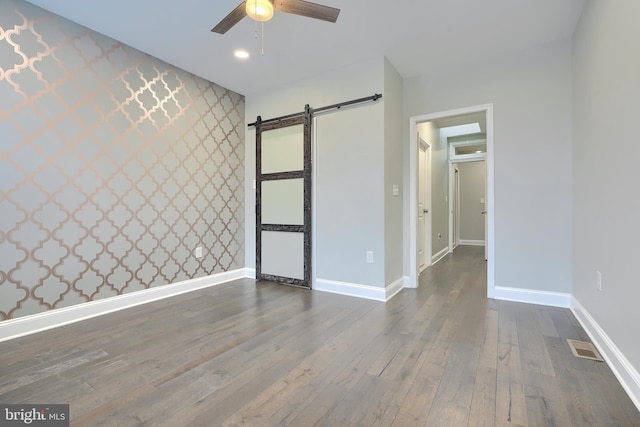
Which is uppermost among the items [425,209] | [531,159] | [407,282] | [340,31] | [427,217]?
[340,31]

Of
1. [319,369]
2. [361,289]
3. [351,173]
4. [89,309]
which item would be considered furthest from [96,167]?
[361,289]

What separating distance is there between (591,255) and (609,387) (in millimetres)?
1035

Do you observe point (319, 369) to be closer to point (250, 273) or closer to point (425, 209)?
point (250, 273)

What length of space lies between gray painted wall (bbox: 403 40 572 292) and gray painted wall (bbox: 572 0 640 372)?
0.66 feet

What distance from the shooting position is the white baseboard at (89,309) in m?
2.25

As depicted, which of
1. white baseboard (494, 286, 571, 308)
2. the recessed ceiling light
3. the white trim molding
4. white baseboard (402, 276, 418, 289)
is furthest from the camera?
white baseboard (402, 276, 418, 289)

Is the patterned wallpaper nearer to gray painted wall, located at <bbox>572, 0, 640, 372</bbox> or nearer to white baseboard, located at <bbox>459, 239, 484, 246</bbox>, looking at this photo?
gray painted wall, located at <bbox>572, 0, 640, 372</bbox>

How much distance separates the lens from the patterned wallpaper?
2.29 metres

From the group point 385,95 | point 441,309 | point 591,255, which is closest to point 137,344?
point 441,309

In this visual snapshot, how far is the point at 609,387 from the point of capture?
1.56 meters

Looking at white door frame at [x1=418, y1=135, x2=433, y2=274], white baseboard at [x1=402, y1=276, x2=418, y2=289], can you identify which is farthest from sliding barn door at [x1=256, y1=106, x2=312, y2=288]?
white door frame at [x1=418, y1=135, x2=433, y2=274]

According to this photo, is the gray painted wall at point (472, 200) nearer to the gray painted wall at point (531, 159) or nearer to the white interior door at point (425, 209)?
the white interior door at point (425, 209)

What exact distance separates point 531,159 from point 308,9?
8.36 feet

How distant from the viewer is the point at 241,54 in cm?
308
